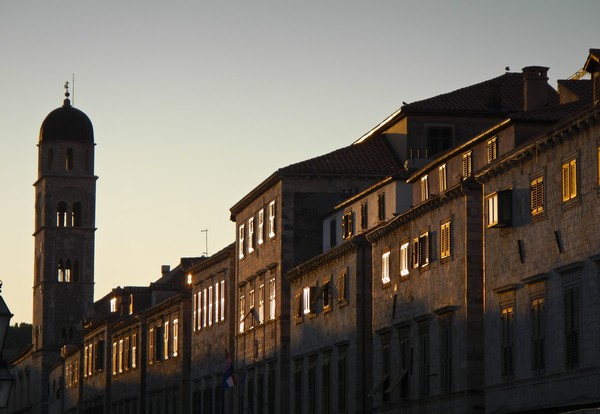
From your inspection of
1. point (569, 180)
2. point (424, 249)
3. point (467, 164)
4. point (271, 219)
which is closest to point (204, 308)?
point (271, 219)

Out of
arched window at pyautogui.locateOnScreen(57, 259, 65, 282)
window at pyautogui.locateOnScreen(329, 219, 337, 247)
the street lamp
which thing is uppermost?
arched window at pyautogui.locateOnScreen(57, 259, 65, 282)

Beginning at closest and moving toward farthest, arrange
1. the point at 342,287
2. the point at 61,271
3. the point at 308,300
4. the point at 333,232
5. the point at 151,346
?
the point at 342,287, the point at 308,300, the point at 333,232, the point at 151,346, the point at 61,271

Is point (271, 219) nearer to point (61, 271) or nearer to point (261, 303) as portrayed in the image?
point (261, 303)

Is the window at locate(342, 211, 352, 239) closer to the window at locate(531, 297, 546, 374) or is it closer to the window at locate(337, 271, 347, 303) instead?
the window at locate(337, 271, 347, 303)

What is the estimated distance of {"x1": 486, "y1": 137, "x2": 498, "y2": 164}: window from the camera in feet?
176

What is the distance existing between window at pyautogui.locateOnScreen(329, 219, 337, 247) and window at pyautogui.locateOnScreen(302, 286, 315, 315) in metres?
2.72

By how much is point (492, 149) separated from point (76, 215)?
11044cm

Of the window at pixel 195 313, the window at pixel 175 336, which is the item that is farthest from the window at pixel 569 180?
the window at pixel 175 336

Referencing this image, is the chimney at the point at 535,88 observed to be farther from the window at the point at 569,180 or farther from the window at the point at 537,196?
the window at the point at 569,180

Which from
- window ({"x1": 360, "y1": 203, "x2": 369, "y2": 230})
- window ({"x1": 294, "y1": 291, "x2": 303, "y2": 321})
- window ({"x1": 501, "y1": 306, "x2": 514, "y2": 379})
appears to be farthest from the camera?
window ({"x1": 294, "y1": 291, "x2": 303, "y2": 321})

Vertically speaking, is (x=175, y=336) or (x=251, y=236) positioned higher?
(x=251, y=236)

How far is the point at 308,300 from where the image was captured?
71.1 m

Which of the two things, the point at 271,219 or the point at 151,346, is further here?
the point at 151,346

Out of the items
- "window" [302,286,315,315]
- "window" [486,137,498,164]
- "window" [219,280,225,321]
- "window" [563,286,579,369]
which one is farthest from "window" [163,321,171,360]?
"window" [563,286,579,369]
